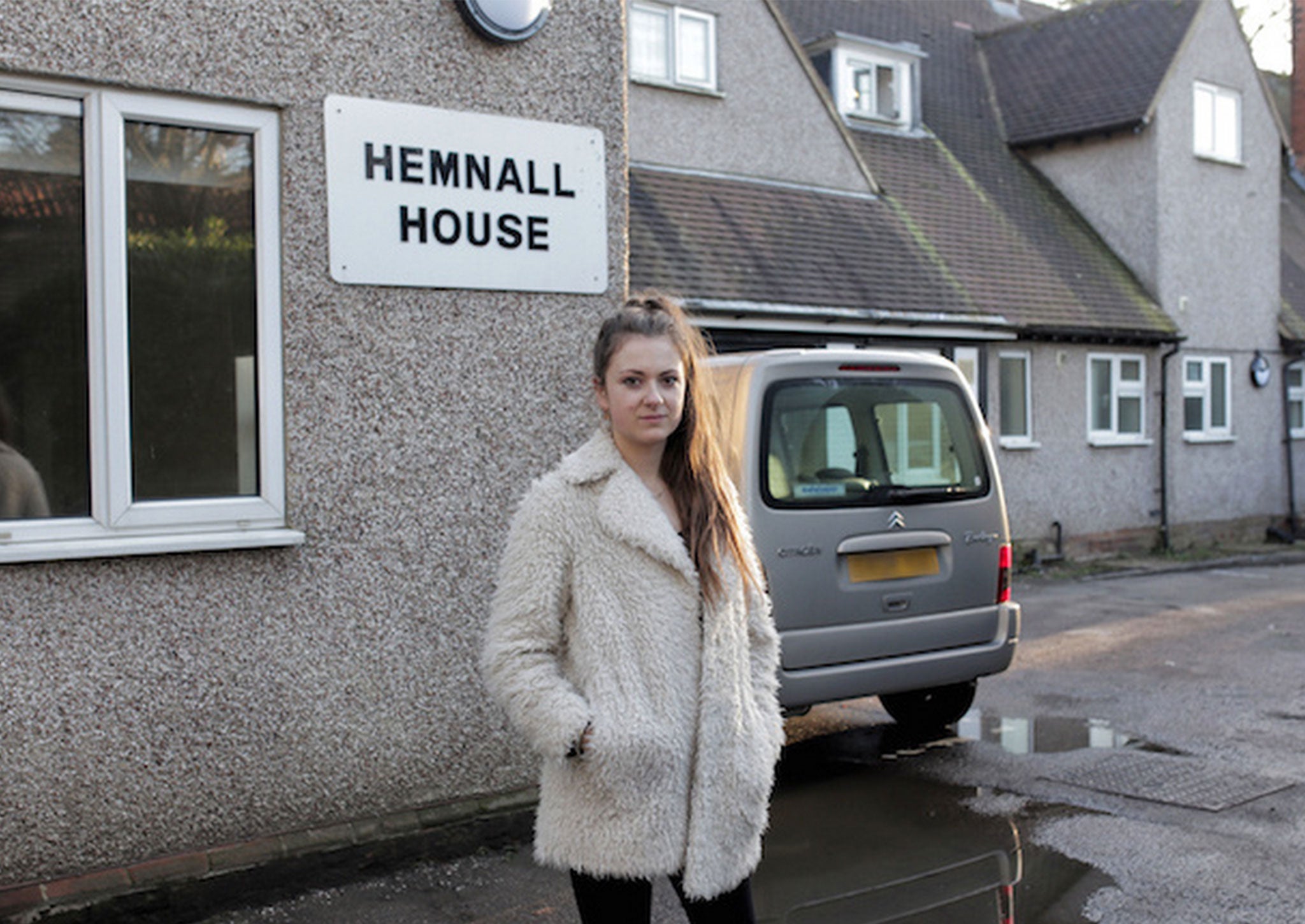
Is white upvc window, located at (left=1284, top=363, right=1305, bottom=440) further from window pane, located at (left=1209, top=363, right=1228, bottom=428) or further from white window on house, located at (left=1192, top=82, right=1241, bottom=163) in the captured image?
white window on house, located at (left=1192, top=82, right=1241, bottom=163)

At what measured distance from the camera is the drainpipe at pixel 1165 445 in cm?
2102

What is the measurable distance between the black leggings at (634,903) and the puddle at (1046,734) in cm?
465

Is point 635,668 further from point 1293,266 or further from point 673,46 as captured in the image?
point 1293,266

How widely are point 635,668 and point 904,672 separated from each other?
4333mm

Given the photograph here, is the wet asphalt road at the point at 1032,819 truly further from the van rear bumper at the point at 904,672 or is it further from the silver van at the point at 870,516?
the silver van at the point at 870,516

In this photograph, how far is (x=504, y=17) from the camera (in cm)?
561

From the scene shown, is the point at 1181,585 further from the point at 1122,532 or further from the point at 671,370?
the point at 671,370

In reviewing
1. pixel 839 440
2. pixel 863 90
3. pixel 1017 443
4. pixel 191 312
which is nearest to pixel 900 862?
pixel 839 440

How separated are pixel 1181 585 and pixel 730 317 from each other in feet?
19.2

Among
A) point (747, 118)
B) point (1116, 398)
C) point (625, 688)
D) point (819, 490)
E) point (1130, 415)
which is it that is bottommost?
point (625, 688)

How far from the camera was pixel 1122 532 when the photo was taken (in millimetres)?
Result: 20281

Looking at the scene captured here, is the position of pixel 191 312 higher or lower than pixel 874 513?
higher

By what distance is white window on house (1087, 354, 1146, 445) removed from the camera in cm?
2003

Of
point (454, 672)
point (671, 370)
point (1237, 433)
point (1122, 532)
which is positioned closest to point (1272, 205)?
point (1237, 433)
